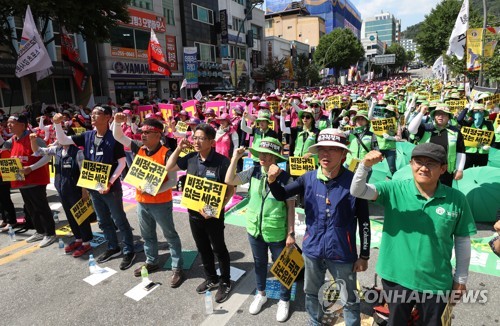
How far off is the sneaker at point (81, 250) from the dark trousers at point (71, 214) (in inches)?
3.9

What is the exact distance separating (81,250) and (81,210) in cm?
69

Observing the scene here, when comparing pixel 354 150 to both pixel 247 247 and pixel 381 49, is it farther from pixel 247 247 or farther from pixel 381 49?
pixel 381 49

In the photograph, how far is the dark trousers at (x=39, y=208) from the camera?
5.61 m

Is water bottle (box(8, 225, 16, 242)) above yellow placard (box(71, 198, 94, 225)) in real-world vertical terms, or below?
below

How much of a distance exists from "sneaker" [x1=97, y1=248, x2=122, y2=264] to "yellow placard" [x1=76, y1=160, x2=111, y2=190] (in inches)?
44.3

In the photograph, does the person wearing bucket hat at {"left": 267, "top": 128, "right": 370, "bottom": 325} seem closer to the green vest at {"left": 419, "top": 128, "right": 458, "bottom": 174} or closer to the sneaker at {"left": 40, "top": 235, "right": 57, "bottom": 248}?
the green vest at {"left": 419, "top": 128, "right": 458, "bottom": 174}

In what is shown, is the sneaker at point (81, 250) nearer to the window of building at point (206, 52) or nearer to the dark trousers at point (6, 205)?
the dark trousers at point (6, 205)

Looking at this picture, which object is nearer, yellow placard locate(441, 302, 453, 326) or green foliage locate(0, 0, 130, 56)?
yellow placard locate(441, 302, 453, 326)

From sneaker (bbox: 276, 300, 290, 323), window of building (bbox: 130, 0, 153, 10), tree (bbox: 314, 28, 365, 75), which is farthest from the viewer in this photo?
tree (bbox: 314, 28, 365, 75)

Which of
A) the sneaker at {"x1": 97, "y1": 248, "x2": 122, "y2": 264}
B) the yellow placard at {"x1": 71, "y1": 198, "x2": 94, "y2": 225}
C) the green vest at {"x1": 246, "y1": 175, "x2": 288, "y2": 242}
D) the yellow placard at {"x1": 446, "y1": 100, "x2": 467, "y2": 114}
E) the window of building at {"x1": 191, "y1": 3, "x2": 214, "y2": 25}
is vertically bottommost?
the sneaker at {"x1": 97, "y1": 248, "x2": 122, "y2": 264}

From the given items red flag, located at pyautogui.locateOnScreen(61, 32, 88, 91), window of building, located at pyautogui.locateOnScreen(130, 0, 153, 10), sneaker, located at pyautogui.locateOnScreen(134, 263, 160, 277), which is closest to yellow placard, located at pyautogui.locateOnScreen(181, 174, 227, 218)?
sneaker, located at pyautogui.locateOnScreen(134, 263, 160, 277)

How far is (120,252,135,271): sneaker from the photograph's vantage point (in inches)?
190

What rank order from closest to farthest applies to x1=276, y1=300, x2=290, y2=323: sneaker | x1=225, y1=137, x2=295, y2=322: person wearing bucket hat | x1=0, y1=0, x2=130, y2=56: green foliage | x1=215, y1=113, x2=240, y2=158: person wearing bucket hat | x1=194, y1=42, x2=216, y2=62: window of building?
x1=225, y1=137, x2=295, y2=322: person wearing bucket hat → x1=276, y1=300, x2=290, y2=323: sneaker → x1=215, y1=113, x2=240, y2=158: person wearing bucket hat → x1=0, y1=0, x2=130, y2=56: green foliage → x1=194, y1=42, x2=216, y2=62: window of building

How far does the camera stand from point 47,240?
18.9ft
